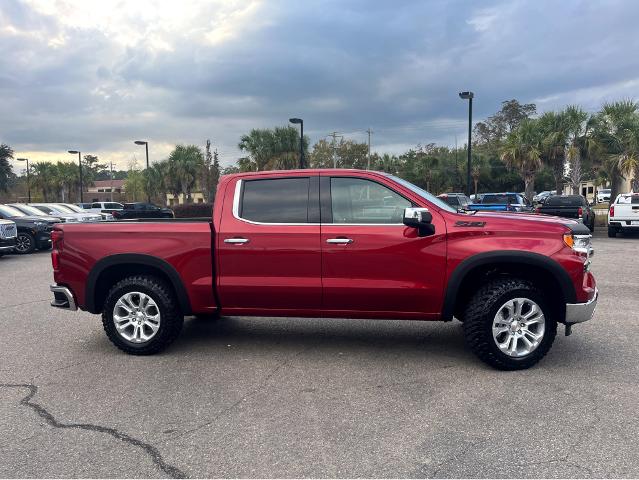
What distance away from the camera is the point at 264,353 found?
17.7ft

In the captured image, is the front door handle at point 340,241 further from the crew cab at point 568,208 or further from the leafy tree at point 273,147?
the leafy tree at point 273,147

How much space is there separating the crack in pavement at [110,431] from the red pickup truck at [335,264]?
3.92 ft

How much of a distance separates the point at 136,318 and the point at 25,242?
1295 cm

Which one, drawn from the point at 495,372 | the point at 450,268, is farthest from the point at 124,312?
the point at 495,372

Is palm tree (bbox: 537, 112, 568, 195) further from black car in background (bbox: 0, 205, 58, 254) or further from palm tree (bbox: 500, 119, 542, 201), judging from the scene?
black car in background (bbox: 0, 205, 58, 254)

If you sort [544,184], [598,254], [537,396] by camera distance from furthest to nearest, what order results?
[544,184]
[598,254]
[537,396]

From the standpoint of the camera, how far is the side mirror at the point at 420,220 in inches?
177

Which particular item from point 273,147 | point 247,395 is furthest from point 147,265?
point 273,147

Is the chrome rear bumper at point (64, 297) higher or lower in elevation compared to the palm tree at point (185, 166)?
lower

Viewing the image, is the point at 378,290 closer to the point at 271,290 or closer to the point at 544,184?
the point at 271,290

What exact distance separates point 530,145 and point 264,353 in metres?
25.5

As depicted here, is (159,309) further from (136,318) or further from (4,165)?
(4,165)

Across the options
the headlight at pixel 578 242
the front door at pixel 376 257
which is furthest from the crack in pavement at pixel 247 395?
the headlight at pixel 578 242

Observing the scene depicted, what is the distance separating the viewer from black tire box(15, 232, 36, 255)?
1597cm
